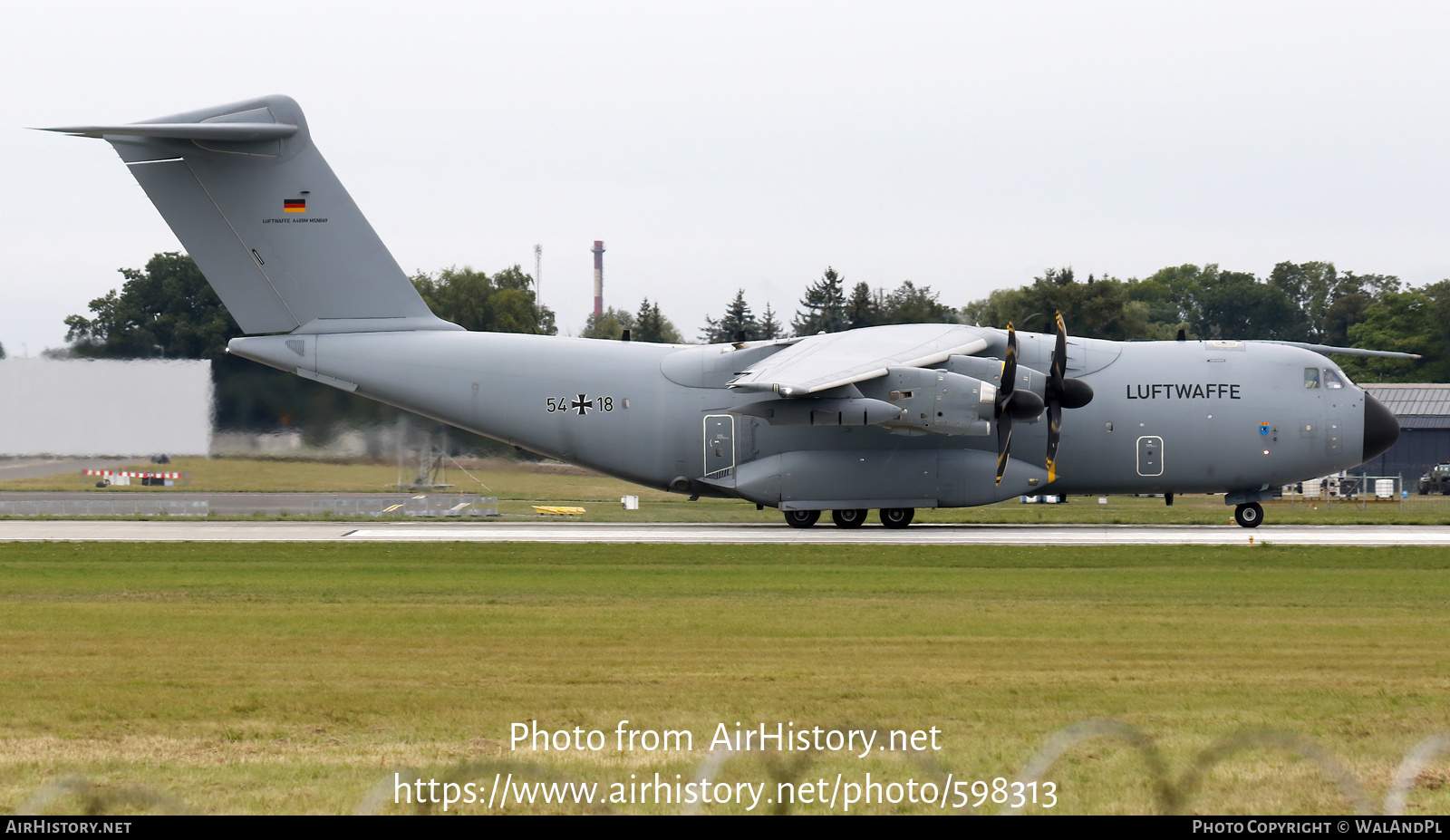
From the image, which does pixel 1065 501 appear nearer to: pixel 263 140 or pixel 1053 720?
pixel 263 140

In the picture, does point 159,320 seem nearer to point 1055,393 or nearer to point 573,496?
point 573,496

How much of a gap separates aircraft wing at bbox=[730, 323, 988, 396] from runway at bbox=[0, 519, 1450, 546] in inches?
124

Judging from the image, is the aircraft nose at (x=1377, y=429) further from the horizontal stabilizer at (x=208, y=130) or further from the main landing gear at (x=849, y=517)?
the horizontal stabilizer at (x=208, y=130)

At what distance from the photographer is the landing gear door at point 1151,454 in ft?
92.1

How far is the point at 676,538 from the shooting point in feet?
87.2

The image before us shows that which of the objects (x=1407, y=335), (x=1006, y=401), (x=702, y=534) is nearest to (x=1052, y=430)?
(x=1006, y=401)

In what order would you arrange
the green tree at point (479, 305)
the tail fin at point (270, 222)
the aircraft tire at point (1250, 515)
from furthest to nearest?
the green tree at point (479, 305), the aircraft tire at point (1250, 515), the tail fin at point (270, 222)

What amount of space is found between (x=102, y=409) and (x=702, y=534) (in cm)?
1526

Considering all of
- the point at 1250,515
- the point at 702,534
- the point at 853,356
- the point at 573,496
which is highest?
the point at 853,356

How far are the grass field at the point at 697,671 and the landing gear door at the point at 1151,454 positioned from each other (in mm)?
7424

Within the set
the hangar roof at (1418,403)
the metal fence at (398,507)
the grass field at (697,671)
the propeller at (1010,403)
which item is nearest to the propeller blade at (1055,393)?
the propeller at (1010,403)

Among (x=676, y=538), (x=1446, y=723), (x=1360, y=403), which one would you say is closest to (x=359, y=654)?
(x=1446, y=723)

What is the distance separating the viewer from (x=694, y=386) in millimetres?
28578

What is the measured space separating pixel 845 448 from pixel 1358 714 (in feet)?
61.3
